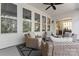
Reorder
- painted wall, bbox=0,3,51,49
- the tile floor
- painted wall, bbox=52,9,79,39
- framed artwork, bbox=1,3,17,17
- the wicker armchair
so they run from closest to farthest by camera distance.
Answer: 1. the tile floor
2. framed artwork, bbox=1,3,17,17
3. the wicker armchair
4. painted wall, bbox=0,3,51,49
5. painted wall, bbox=52,9,79,39

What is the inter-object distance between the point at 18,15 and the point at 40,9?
4.46 ft

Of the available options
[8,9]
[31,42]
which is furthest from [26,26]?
[8,9]

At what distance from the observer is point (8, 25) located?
5.71 meters

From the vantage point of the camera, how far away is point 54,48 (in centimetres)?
306

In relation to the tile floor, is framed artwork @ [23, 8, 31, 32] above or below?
above

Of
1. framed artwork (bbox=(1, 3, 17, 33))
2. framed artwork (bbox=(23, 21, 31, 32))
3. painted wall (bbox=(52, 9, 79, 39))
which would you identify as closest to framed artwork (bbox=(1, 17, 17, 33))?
framed artwork (bbox=(1, 3, 17, 33))

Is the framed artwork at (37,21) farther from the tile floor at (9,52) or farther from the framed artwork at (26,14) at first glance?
the tile floor at (9,52)

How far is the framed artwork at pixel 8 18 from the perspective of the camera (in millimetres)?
5322

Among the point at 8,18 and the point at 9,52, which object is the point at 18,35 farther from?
the point at 9,52

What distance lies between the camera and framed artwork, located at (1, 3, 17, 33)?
5.32 meters

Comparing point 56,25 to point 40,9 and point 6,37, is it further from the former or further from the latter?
point 6,37

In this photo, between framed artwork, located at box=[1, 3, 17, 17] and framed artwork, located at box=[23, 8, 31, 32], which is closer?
framed artwork, located at box=[1, 3, 17, 17]

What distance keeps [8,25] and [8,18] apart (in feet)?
1.10

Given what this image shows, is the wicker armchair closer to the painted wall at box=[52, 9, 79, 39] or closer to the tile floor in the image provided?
the tile floor
